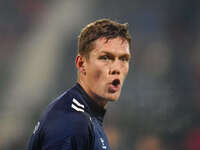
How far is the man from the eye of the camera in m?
1.57

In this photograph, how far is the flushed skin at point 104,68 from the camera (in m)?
1.75

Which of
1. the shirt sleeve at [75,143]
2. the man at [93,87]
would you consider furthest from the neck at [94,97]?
the shirt sleeve at [75,143]

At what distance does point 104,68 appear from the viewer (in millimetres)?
1753

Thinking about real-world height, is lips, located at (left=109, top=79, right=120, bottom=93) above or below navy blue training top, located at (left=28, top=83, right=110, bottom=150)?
above

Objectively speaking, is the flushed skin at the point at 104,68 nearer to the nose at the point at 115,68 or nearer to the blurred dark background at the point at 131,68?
the nose at the point at 115,68

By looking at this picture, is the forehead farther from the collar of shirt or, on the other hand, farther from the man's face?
the collar of shirt

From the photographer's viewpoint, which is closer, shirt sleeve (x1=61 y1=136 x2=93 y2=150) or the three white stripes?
shirt sleeve (x1=61 y1=136 x2=93 y2=150)

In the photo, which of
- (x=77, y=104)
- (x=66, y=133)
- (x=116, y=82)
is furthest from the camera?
(x=116, y=82)

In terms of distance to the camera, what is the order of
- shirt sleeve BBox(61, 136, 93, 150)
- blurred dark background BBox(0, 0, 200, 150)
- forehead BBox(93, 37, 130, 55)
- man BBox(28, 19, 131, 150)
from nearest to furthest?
1. shirt sleeve BBox(61, 136, 93, 150)
2. man BBox(28, 19, 131, 150)
3. forehead BBox(93, 37, 130, 55)
4. blurred dark background BBox(0, 0, 200, 150)

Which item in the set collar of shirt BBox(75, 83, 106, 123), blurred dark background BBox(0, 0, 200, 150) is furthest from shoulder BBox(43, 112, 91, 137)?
blurred dark background BBox(0, 0, 200, 150)

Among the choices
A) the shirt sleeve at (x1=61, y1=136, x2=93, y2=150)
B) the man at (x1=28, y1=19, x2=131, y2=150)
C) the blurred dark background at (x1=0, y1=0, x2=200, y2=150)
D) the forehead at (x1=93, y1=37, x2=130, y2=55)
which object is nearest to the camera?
the shirt sleeve at (x1=61, y1=136, x2=93, y2=150)

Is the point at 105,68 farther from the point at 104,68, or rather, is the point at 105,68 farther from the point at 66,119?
the point at 66,119

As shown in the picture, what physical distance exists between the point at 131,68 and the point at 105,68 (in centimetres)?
376

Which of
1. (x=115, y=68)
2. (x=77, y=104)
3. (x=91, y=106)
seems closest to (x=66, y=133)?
(x=77, y=104)
